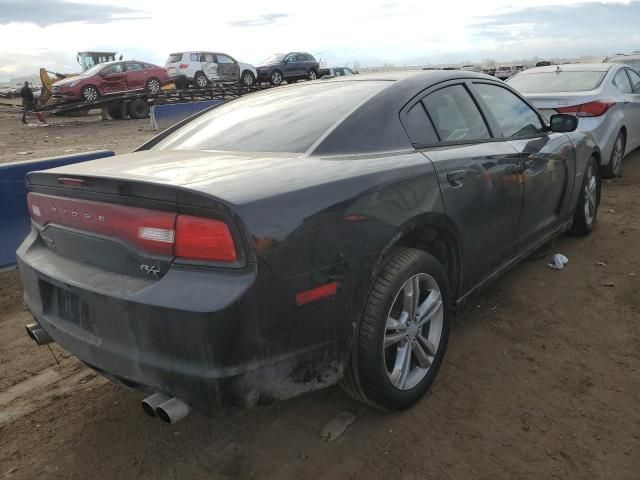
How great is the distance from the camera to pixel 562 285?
13.5 ft

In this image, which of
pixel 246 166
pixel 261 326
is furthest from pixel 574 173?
pixel 261 326

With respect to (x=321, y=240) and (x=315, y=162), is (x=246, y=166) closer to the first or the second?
(x=315, y=162)

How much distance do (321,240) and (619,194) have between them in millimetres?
5936

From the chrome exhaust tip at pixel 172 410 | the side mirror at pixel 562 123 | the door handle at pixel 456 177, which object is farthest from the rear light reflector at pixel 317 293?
the side mirror at pixel 562 123

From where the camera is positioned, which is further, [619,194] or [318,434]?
[619,194]

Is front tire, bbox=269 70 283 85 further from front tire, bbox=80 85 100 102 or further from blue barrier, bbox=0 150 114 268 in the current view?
blue barrier, bbox=0 150 114 268

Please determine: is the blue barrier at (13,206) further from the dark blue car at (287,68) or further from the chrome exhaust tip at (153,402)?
the dark blue car at (287,68)

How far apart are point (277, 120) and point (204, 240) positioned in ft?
3.86

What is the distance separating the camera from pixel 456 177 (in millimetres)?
2852

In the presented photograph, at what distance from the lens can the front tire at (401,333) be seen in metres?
2.33

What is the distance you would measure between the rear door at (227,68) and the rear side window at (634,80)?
66.9ft

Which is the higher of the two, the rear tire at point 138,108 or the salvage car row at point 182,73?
the salvage car row at point 182,73

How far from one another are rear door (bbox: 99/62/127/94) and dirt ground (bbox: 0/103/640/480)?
1960 cm

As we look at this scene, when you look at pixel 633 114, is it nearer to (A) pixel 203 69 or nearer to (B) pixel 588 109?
(B) pixel 588 109
